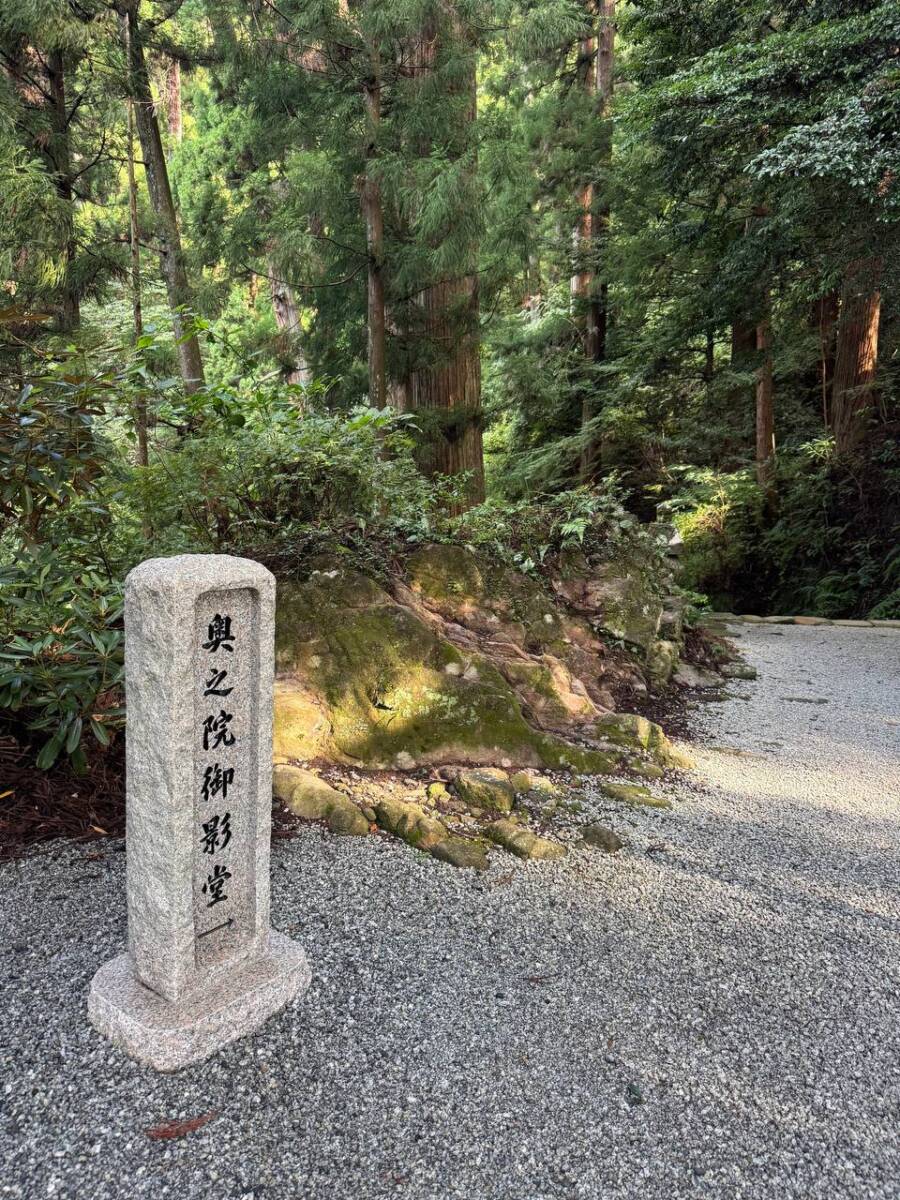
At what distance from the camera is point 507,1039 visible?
63.2 inches

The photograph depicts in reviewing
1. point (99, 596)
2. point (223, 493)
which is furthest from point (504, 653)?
point (99, 596)

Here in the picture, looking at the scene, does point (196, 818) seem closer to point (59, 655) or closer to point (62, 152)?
point (59, 655)

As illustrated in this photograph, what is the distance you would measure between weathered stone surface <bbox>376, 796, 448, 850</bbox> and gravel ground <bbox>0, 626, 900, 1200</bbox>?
3.3 inches

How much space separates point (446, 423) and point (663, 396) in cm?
618

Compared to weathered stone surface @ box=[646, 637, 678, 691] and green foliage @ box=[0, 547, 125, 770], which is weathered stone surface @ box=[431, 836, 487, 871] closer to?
green foliage @ box=[0, 547, 125, 770]

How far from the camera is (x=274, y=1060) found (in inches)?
58.4

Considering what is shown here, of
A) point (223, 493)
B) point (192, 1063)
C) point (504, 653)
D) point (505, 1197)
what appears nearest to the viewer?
point (505, 1197)

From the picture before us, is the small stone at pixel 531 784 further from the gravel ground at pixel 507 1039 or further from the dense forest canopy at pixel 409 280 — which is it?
the dense forest canopy at pixel 409 280

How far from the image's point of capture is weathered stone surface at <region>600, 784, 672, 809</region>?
300 cm

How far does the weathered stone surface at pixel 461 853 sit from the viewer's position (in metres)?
2.37

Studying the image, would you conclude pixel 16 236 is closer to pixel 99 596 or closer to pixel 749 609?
pixel 99 596

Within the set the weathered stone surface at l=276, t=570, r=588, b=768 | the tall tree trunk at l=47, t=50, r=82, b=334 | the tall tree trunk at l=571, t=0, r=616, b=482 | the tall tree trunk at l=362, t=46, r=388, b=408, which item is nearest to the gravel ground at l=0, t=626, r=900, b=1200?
the weathered stone surface at l=276, t=570, r=588, b=768

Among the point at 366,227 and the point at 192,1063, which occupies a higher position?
the point at 366,227

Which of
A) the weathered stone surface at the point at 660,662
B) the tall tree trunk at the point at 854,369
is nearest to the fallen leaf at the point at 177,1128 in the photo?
the weathered stone surface at the point at 660,662
